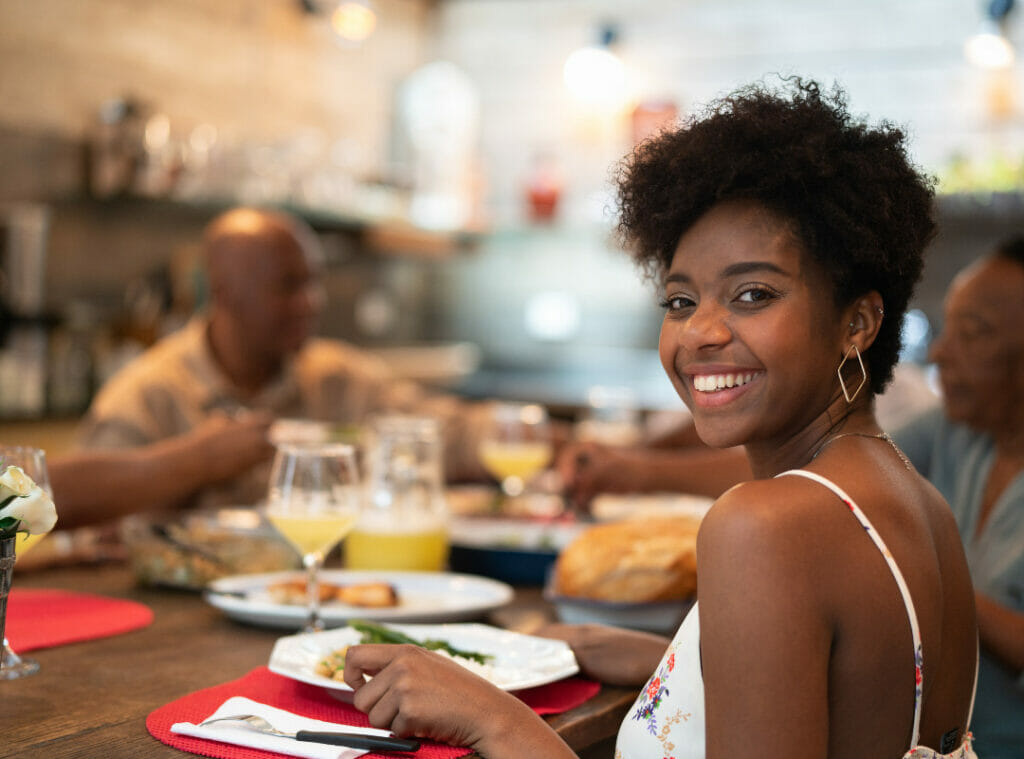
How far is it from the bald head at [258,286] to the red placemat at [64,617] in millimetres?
1488

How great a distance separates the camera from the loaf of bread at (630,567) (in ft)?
5.49

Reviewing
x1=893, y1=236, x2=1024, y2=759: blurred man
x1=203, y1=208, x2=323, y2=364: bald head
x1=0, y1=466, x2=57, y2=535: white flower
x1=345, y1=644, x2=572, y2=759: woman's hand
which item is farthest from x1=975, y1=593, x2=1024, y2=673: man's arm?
x1=203, y1=208, x2=323, y2=364: bald head

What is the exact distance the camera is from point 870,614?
3.43 feet

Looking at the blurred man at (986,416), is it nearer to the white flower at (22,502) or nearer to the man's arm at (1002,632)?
the man's arm at (1002,632)

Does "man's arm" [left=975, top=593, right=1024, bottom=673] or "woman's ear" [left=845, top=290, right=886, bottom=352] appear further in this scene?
"man's arm" [left=975, top=593, right=1024, bottom=673]

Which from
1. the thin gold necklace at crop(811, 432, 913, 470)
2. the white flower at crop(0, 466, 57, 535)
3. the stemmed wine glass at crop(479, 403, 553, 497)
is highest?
A: the thin gold necklace at crop(811, 432, 913, 470)

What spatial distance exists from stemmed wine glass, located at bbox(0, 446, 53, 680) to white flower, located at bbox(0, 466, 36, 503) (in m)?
0.14

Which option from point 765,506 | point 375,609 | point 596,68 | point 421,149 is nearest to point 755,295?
point 765,506

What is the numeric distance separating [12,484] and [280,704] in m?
0.37

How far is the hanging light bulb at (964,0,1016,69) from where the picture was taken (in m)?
4.74

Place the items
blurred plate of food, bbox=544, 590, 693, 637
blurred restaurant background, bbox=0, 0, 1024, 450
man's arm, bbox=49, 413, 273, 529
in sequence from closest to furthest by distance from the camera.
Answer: blurred plate of food, bbox=544, 590, 693, 637
man's arm, bbox=49, 413, 273, 529
blurred restaurant background, bbox=0, 0, 1024, 450

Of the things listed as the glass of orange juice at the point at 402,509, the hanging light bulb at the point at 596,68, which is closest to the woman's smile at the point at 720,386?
the glass of orange juice at the point at 402,509

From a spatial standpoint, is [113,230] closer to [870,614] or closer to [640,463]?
[640,463]

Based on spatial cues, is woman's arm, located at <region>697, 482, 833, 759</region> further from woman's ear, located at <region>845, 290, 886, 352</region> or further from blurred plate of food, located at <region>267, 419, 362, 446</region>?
blurred plate of food, located at <region>267, 419, 362, 446</region>
